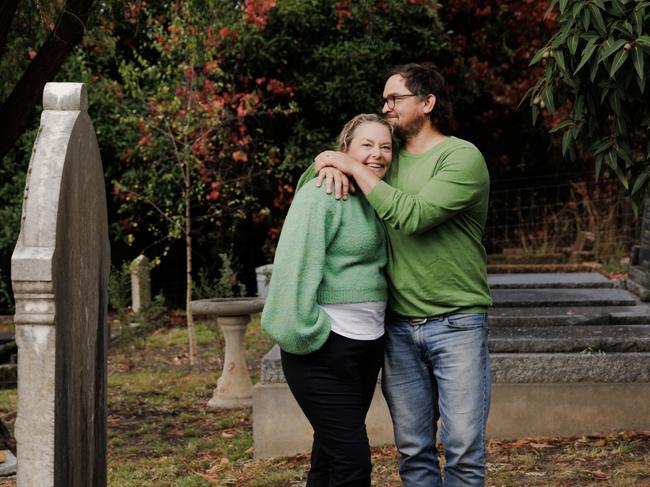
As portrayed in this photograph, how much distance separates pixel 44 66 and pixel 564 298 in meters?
4.53

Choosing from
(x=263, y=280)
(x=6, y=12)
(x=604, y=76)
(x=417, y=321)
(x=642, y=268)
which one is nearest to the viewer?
(x=417, y=321)

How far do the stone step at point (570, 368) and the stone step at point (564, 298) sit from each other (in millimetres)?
1602

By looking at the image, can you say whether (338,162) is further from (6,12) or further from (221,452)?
(221,452)

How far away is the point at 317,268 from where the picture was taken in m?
3.32

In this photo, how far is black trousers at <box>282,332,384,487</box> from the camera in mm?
3346

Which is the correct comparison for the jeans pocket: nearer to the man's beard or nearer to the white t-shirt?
the white t-shirt

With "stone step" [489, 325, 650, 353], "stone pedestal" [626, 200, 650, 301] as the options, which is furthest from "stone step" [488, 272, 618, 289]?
"stone step" [489, 325, 650, 353]

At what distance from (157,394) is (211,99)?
4.31 m

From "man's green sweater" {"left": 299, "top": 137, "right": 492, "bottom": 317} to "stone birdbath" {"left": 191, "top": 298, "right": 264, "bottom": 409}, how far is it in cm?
458

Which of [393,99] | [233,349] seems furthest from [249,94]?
[393,99]

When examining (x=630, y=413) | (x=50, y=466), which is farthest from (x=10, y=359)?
(x=50, y=466)

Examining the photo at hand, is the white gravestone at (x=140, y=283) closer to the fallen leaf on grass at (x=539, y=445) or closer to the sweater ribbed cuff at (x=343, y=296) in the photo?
the fallen leaf on grass at (x=539, y=445)

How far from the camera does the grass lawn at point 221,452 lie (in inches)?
212

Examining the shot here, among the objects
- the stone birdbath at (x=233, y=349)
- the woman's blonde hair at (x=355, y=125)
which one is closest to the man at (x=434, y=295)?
the woman's blonde hair at (x=355, y=125)
